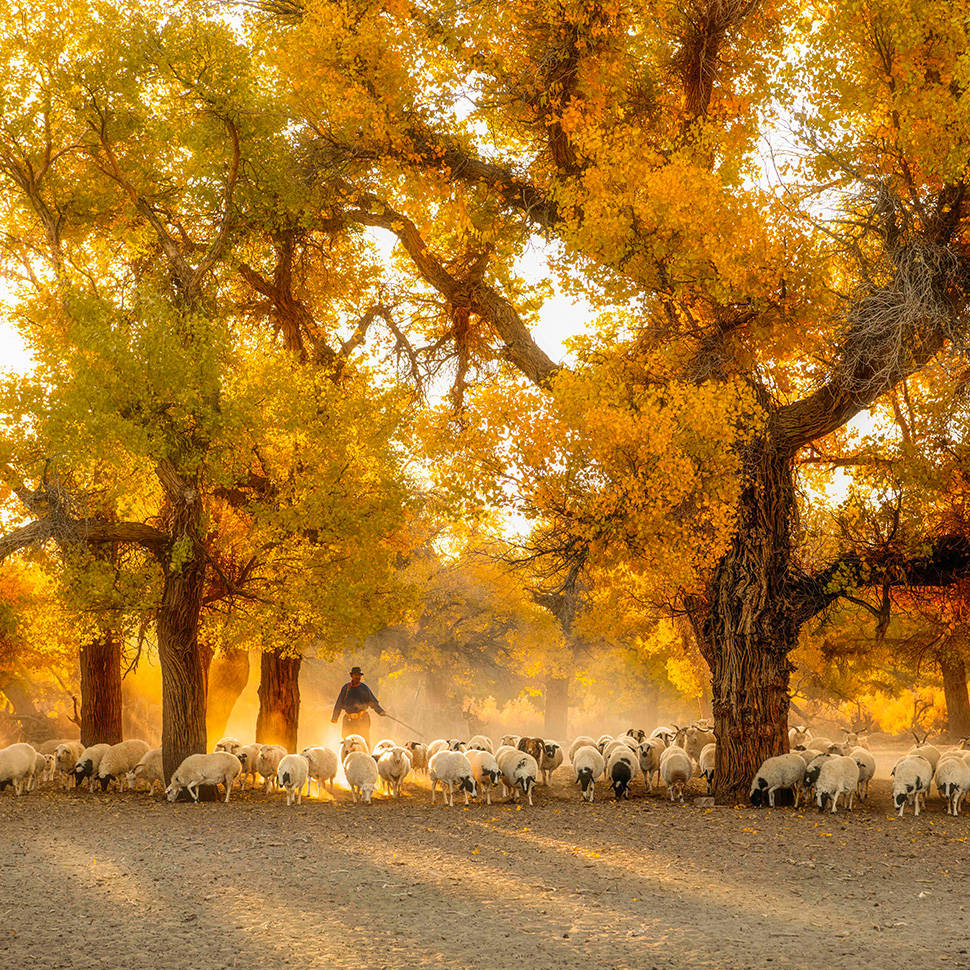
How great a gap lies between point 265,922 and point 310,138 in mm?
14441

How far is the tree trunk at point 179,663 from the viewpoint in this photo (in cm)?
1591

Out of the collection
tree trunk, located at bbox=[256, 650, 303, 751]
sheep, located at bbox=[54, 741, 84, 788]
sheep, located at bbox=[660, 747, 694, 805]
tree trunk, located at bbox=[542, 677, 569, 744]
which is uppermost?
tree trunk, located at bbox=[256, 650, 303, 751]

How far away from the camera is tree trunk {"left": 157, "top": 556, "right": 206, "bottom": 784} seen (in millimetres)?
15914

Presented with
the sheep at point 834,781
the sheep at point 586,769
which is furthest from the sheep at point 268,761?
the sheep at point 834,781

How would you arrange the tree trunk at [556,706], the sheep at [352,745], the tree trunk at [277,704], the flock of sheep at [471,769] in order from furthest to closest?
the tree trunk at [556,706] < the tree trunk at [277,704] < the sheep at [352,745] < the flock of sheep at [471,769]

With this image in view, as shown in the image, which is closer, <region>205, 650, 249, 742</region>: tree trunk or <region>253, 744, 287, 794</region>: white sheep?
<region>253, 744, 287, 794</region>: white sheep

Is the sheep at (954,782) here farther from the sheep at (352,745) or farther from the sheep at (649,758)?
the sheep at (352,745)

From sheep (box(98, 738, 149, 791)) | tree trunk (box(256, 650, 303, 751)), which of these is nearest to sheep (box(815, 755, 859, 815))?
tree trunk (box(256, 650, 303, 751))

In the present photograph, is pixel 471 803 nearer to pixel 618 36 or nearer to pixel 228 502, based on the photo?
pixel 228 502

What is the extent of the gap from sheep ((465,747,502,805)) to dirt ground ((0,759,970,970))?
1.32 metres

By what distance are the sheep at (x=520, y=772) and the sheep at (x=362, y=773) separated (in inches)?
87.0

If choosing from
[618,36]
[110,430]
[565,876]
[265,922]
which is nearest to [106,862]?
[265,922]

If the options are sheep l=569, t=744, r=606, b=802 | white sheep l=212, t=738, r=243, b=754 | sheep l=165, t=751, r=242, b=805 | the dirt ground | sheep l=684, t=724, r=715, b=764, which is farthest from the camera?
sheep l=684, t=724, r=715, b=764

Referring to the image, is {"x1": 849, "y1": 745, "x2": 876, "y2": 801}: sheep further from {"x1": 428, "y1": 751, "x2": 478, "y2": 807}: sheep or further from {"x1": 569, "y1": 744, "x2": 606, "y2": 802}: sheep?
{"x1": 428, "y1": 751, "x2": 478, "y2": 807}: sheep
